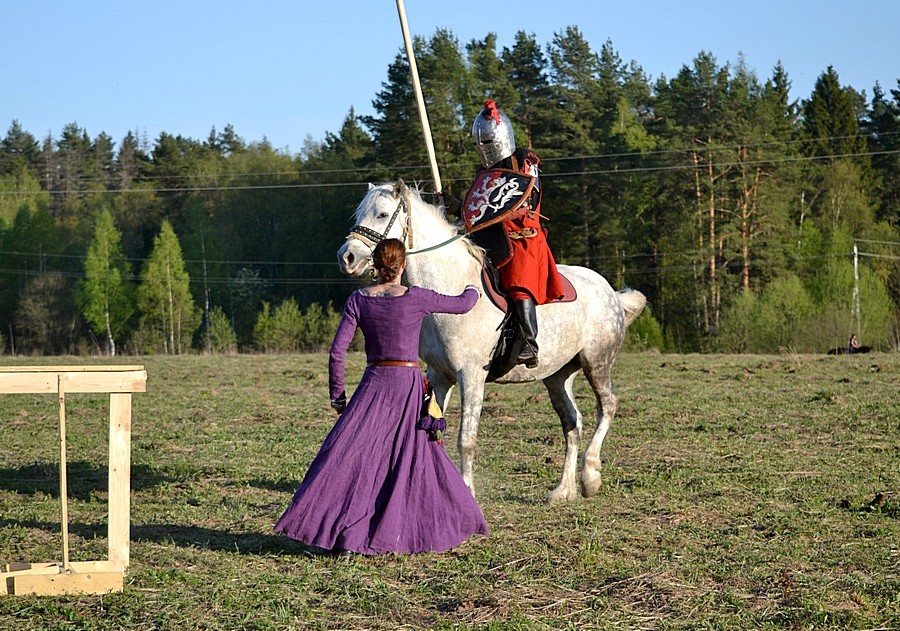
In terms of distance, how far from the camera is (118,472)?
237 inches

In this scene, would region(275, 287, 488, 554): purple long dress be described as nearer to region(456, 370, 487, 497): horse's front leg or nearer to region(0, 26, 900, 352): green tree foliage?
region(456, 370, 487, 497): horse's front leg

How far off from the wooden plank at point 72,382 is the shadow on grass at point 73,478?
10.8 feet

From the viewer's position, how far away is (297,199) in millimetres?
72125

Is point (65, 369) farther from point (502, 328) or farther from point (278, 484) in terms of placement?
point (278, 484)

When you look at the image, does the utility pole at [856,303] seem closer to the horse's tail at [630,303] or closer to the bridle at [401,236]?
the horse's tail at [630,303]

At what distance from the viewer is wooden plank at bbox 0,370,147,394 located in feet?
19.1

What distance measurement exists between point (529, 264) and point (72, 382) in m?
3.84

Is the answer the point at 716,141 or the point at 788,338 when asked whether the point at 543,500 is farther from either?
the point at 716,141

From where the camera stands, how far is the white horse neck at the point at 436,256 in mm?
8000

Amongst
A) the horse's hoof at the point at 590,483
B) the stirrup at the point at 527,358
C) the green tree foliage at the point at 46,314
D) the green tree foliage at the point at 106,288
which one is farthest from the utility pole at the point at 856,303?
the green tree foliage at the point at 46,314

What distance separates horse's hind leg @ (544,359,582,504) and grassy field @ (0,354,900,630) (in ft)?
0.78

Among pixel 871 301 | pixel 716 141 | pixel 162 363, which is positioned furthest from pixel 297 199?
pixel 162 363

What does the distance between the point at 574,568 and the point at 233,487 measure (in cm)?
414

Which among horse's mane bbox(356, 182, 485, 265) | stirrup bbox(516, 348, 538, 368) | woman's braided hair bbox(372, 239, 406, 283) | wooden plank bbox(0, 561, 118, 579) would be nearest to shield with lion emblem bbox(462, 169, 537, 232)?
horse's mane bbox(356, 182, 485, 265)
